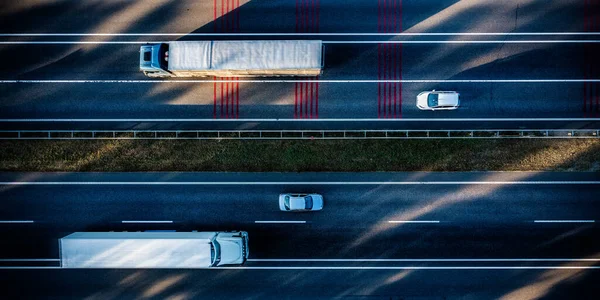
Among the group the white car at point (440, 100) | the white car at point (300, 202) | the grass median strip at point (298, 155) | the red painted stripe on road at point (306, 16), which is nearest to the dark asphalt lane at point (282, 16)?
the red painted stripe on road at point (306, 16)

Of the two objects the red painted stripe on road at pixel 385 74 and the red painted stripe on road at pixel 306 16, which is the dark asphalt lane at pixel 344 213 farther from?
the red painted stripe on road at pixel 306 16

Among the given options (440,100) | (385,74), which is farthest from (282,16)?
(440,100)

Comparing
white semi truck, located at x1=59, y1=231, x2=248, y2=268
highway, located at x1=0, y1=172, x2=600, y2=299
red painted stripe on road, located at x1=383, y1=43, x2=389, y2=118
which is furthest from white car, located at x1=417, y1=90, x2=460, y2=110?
white semi truck, located at x1=59, y1=231, x2=248, y2=268

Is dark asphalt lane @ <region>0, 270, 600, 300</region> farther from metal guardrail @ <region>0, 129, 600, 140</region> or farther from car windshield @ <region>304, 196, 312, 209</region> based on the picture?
metal guardrail @ <region>0, 129, 600, 140</region>

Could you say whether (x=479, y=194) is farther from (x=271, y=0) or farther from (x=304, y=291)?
(x=271, y=0)

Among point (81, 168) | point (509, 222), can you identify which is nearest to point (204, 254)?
point (81, 168)

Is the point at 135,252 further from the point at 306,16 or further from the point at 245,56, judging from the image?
the point at 306,16
